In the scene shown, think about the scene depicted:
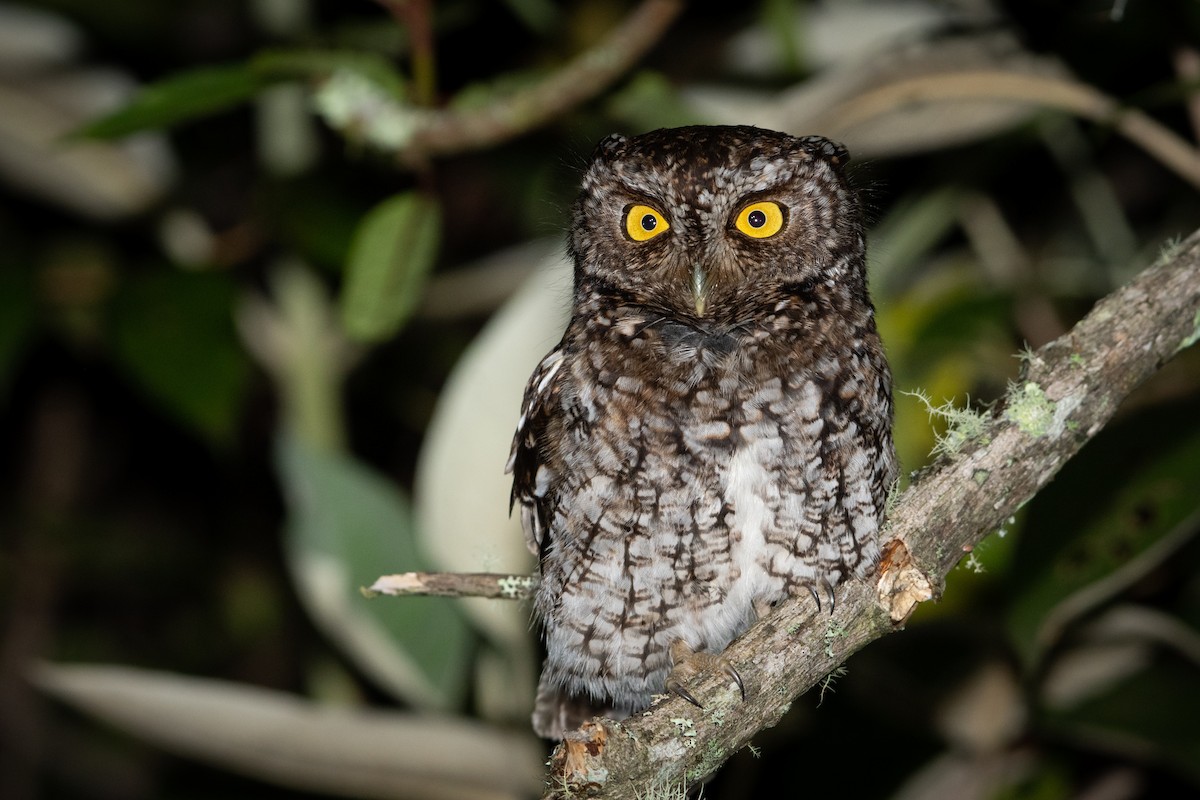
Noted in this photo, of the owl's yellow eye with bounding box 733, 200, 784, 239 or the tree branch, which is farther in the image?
the owl's yellow eye with bounding box 733, 200, 784, 239

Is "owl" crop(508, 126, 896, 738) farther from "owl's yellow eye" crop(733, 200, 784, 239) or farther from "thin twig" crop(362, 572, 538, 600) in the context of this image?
"thin twig" crop(362, 572, 538, 600)

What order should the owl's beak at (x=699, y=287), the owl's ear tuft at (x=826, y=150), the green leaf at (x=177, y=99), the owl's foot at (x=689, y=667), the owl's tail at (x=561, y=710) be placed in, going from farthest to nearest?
1. the owl's tail at (x=561, y=710)
2. the green leaf at (x=177, y=99)
3. the owl's ear tuft at (x=826, y=150)
4. the owl's beak at (x=699, y=287)
5. the owl's foot at (x=689, y=667)

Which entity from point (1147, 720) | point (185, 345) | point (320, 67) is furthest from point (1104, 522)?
point (185, 345)

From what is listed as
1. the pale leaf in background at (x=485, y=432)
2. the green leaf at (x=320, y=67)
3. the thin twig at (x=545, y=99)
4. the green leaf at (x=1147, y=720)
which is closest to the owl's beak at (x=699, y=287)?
the pale leaf in background at (x=485, y=432)

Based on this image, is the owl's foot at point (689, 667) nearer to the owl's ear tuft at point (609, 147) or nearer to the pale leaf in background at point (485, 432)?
the pale leaf in background at point (485, 432)

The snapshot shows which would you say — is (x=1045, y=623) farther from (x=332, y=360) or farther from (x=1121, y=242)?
(x=332, y=360)

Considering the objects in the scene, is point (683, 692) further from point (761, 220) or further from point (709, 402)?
point (761, 220)

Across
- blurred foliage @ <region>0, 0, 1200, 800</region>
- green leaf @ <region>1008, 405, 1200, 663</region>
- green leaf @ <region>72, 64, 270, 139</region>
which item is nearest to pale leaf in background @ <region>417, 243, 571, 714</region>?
blurred foliage @ <region>0, 0, 1200, 800</region>

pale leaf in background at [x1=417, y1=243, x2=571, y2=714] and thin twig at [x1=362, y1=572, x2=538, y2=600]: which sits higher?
pale leaf in background at [x1=417, y1=243, x2=571, y2=714]
